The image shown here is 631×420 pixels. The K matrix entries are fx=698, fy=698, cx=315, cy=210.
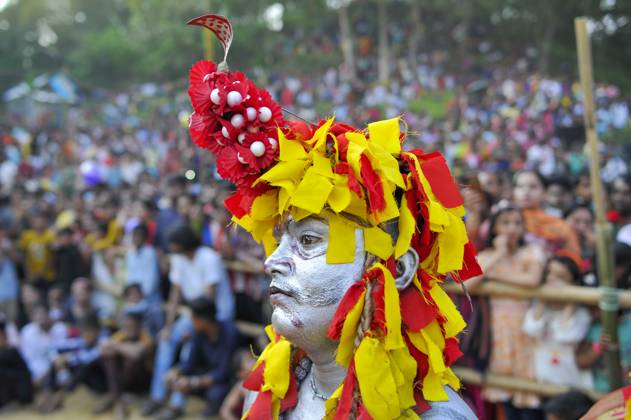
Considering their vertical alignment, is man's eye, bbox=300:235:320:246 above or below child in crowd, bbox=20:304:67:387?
above

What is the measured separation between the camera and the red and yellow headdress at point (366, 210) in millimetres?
1981

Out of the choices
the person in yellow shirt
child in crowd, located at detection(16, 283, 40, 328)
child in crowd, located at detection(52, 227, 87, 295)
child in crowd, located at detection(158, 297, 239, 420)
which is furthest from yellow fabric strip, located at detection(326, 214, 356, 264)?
the person in yellow shirt

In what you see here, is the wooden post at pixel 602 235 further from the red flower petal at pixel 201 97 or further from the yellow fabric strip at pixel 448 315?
the red flower petal at pixel 201 97

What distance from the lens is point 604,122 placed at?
20.5 m

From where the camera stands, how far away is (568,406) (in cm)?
362

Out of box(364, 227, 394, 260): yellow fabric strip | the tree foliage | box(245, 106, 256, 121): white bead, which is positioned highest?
the tree foliage

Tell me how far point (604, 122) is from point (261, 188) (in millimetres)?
20476

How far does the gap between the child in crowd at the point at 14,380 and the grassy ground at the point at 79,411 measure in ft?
0.35

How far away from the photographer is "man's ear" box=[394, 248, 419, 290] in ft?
6.81

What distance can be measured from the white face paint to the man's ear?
12cm

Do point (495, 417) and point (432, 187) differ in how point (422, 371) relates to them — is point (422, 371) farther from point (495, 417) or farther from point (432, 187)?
point (495, 417)

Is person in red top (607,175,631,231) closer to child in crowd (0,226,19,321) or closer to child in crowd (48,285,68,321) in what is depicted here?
child in crowd (48,285,68,321)

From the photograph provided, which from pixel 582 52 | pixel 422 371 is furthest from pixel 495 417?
pixel 422 371

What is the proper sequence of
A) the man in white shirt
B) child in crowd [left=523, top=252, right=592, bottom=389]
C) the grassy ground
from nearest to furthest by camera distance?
1. child in crowd [left=523, top=252, right=592, bottom=389]
2. the man in white shirt
3. the grassy ground
